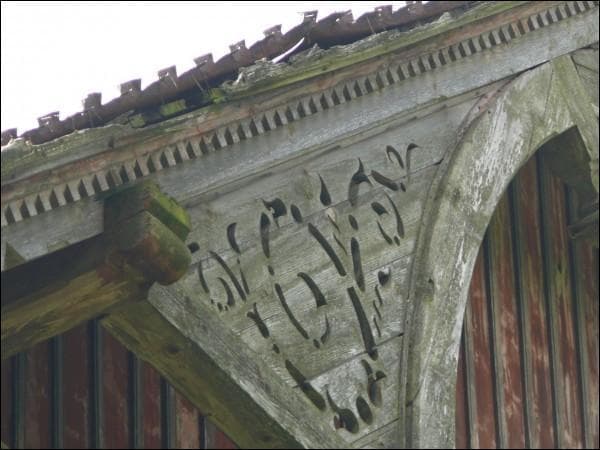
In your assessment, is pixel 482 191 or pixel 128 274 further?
pixel 482 191

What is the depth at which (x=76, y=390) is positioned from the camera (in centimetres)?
802

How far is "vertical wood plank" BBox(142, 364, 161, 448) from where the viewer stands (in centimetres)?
829

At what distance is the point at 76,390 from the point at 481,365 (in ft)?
8.49

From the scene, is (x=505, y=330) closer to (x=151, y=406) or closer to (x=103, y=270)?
(x=151, y=406)

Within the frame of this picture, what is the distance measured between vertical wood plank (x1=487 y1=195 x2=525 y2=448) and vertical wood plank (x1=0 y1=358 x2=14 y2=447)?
118 inches

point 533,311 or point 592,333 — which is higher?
point 533,311

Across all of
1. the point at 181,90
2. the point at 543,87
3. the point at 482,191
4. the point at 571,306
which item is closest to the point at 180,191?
the point at 181,90

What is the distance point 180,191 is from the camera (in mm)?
7465

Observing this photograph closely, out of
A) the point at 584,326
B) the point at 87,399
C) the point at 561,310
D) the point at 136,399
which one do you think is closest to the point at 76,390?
the point at 87,399

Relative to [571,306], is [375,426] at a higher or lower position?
higher

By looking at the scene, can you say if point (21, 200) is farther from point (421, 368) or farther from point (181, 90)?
point (421, 368)

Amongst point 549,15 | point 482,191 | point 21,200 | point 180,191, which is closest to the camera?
point 21,200

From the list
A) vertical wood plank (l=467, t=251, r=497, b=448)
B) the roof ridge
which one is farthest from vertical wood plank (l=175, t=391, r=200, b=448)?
vertical wood plank (l=467, t=251, r=497, b=448)

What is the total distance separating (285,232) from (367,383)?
2.21 ft
